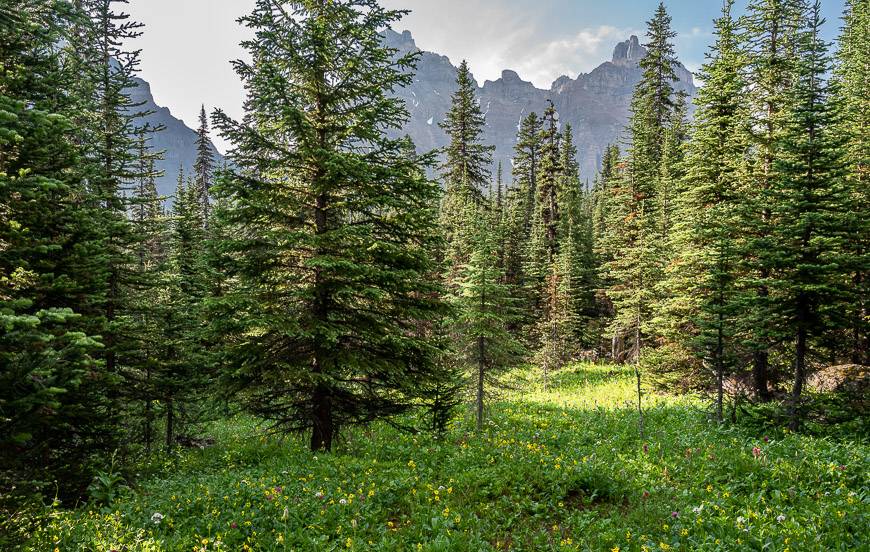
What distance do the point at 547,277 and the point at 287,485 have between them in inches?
1164

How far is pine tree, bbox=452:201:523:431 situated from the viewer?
14.4 m

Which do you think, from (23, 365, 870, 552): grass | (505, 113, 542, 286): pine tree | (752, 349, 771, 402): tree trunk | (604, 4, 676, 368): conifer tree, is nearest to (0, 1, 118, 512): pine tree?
(23, 365, 870, 552): grass

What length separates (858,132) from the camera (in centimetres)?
2038

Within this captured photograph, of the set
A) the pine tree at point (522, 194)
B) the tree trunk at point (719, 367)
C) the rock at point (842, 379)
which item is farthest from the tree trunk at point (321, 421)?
the pine tree at point (522, 194)

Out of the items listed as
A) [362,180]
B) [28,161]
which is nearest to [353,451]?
[362,180]

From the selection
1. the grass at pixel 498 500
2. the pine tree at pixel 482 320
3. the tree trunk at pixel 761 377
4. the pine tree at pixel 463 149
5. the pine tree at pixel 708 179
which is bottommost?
A: the grass at pixel 498 500

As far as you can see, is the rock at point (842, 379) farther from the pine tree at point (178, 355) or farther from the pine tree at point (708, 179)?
the pine tree at point (178, 355)

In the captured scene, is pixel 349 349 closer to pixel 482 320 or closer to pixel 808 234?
pixel 482 320

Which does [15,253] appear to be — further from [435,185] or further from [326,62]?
[435,185]

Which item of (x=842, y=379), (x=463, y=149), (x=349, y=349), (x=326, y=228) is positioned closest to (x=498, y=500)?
(x=349, y=349)

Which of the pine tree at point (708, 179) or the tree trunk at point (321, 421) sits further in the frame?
the pine tree at point (708, 179)

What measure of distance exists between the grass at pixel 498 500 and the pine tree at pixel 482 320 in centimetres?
416

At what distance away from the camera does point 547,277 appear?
34.4 m

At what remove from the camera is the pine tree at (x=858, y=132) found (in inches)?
455
